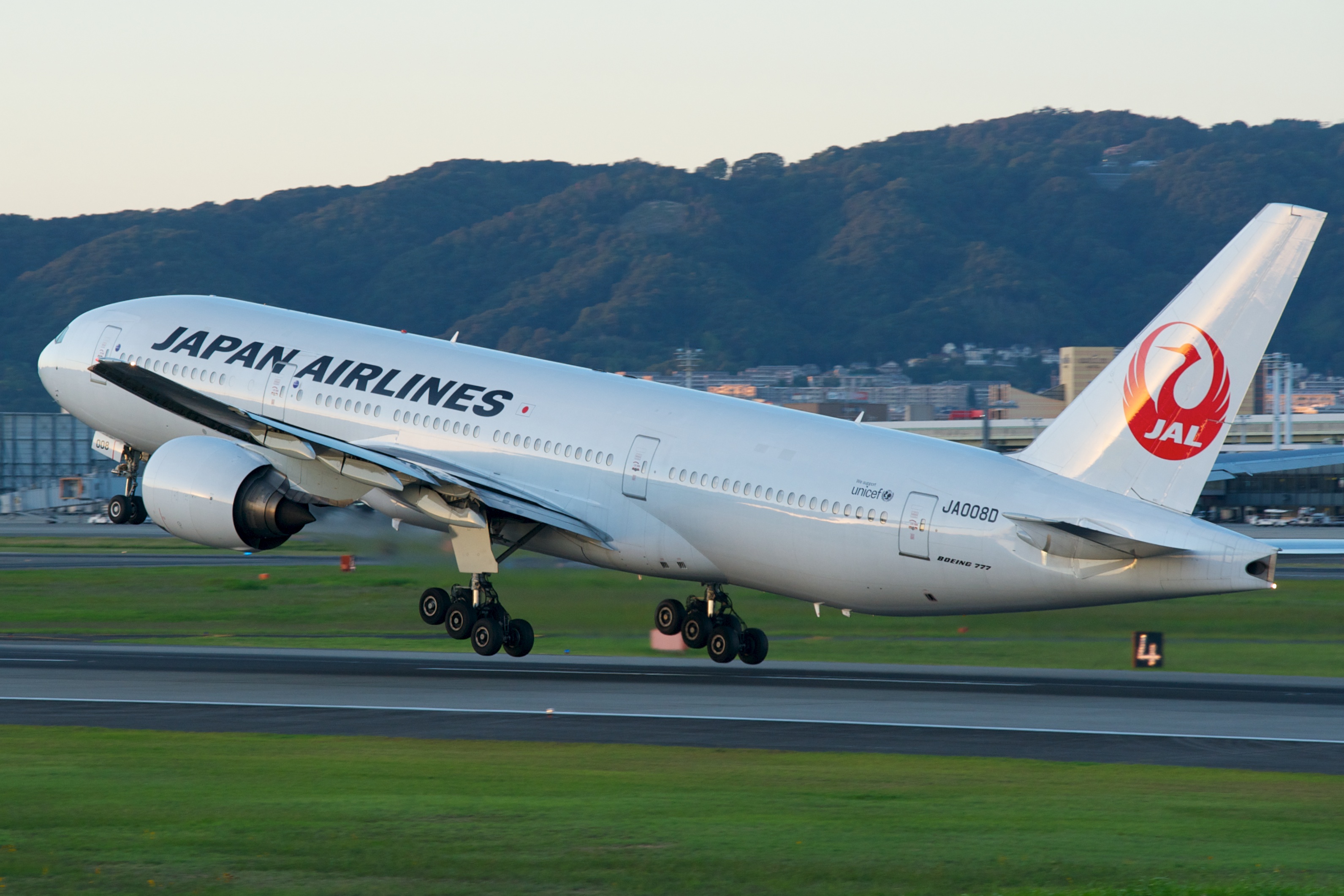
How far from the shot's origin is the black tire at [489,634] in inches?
1341

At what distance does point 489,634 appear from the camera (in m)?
34.1

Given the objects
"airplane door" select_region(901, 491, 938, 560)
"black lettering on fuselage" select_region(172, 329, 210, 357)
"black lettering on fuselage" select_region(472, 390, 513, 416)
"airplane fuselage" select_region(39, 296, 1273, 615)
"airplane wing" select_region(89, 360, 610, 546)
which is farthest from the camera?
"black lettering on fuselage" select_region(172, 329, 210, 357)

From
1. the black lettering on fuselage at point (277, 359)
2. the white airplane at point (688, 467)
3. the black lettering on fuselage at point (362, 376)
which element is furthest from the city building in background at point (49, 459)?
the black lettering on fuselage at point (362, 376)

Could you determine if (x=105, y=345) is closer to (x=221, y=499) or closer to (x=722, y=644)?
(x=221, y=499)

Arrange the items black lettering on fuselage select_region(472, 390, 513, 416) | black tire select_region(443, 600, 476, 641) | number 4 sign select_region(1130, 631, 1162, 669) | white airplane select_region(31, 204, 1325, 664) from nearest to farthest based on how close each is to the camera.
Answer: white airplane select_region(31, 204, 1325, 664) → black tire select_region(443, 600, 476, 641) → black lettering on fuselage select_region(472, 390, 513, 416) → number 4 sign select_region(1130, 631, 1162, 669)

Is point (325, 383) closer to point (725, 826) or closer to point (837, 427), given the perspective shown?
point (837, 427)

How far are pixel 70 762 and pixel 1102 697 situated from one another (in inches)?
726

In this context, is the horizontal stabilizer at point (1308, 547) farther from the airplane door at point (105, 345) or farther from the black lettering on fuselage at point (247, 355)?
the airplane door at point (105, 345)

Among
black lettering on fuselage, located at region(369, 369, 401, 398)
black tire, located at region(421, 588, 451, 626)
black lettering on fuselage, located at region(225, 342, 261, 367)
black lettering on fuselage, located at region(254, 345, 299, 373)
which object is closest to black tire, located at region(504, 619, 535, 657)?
black tire, located at region(421, 588, 451, 626)

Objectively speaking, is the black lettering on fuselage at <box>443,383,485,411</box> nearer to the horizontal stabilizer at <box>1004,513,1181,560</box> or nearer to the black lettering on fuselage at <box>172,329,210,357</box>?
the black lettering on fuselage at <box>172,329,210,357</box>

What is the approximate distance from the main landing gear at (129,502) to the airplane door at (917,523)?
19.7 m

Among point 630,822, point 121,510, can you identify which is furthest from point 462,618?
point 630,822

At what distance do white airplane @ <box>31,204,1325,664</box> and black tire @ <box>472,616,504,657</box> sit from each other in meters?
0.04

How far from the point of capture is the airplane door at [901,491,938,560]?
28.8 metres
